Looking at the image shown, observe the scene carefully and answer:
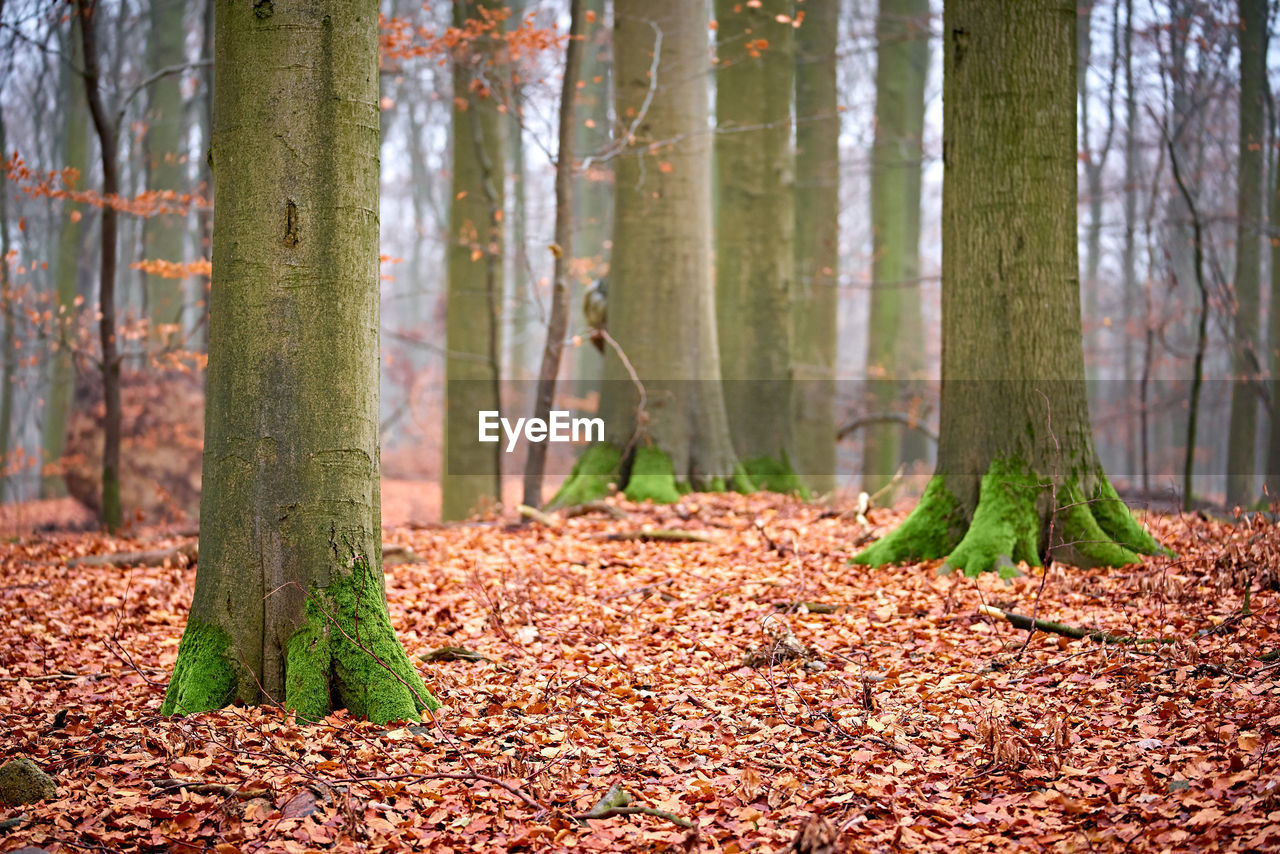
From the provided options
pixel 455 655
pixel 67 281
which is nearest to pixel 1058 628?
pixel 455 655

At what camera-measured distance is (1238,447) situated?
40.6 feet

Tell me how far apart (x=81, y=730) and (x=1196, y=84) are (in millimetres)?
13511

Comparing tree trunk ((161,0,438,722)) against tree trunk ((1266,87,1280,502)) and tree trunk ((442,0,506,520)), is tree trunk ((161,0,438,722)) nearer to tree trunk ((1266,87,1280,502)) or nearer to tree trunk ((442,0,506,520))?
tree trunk ((442,0,506,520))

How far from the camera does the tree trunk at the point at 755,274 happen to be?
10.2m

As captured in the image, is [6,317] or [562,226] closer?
[562,226]

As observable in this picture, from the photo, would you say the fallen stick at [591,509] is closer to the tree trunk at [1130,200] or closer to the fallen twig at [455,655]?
the fallen twig at [455,655]

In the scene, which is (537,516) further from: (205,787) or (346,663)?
(205,787)

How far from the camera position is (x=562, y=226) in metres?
8.21

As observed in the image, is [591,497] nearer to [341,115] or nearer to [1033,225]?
[1033,225]

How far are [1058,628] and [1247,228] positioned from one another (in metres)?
10.00

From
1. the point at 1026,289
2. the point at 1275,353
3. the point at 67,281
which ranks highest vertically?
the point at 67,281

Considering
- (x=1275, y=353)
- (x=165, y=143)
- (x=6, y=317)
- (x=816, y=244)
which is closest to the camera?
(x=1275, y=353)

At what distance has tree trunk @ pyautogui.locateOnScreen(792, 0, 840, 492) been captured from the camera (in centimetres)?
1248

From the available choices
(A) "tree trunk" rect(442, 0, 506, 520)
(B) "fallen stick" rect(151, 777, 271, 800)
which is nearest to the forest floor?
(B) "fallen stick" rect(151, 777, 271, 800)
